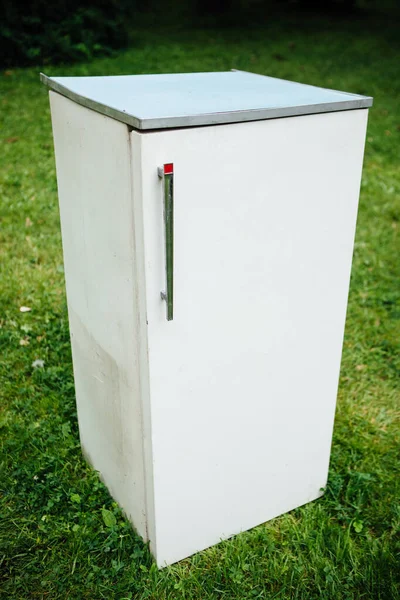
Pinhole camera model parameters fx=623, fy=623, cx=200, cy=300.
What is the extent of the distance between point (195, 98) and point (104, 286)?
68cm

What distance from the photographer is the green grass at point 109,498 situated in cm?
225

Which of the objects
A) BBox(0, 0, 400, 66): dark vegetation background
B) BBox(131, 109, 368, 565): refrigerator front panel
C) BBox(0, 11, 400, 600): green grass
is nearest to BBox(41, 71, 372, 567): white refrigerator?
BBox(131, 109, 368, 565): refrigerator front panel

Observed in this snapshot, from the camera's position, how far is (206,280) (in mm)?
1897

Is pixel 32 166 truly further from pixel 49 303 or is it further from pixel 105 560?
pixel 105 560

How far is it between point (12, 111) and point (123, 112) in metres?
6.36

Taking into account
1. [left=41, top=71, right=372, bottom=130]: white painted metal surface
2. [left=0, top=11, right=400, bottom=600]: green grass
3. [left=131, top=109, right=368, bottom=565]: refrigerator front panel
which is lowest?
[left=0, top=11, right=400, bottom=600]: green grass

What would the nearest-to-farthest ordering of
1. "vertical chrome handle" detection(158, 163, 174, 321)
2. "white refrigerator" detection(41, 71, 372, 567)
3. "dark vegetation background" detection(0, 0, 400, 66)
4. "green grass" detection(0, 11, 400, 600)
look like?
"vertical chrome handle" detection(158, 163, 174, 321), "white refrigerator" detection(41, 71, 372, 567), "green grass" detection(0, 11, 400, 600), "dark vegetation background" detection(0, 0, 400, 66)

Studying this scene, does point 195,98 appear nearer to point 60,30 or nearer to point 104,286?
point 104,286

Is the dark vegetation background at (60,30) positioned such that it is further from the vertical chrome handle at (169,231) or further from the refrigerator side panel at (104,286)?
the vertical chrome handle at (169,231)

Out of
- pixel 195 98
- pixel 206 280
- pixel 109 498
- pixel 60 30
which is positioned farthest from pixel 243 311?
pixel 60 30

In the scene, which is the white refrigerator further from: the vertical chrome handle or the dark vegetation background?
the dark vegetation background

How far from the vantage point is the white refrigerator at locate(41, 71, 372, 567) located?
175 centimetres

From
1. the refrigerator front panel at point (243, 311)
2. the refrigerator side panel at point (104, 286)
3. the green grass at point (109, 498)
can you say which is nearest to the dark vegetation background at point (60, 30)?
the green grass at point (109, 498)

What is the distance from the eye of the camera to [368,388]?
131 inches
